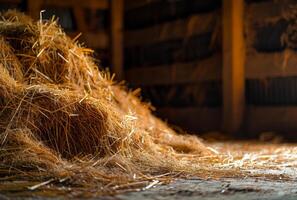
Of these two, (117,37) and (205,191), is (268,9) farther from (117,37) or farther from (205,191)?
(205,191)

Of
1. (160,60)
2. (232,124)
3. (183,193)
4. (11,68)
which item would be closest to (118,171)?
(183,193)

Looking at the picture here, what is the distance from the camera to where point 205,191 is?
12.1 ft

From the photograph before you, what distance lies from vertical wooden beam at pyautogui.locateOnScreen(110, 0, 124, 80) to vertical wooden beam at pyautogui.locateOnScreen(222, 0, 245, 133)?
1.92 metres

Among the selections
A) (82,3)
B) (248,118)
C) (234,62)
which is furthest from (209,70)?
(82,3)

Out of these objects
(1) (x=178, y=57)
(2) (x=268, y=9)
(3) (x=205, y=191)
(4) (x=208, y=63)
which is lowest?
(3) (x=205, y=191)

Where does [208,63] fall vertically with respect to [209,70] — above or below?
above

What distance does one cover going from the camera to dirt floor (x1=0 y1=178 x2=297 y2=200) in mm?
3447

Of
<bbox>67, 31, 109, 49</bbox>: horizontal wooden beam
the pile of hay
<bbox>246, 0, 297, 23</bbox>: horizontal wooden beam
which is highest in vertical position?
<bbox>246, 0, 297, 23</bbox>: horizontal wooden beam

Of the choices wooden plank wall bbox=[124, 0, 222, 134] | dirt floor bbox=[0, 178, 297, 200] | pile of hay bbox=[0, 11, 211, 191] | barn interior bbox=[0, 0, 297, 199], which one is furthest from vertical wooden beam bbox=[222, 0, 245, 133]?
dirt floor bbox=[0, 178, 297, 200]

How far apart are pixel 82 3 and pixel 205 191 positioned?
573 centimetres

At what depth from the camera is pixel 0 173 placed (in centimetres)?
397

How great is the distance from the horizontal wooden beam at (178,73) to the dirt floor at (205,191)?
4.35m

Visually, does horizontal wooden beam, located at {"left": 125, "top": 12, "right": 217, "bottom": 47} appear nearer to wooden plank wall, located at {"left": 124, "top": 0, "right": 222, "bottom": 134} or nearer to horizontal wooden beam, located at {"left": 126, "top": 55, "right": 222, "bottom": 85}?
wooden plank wall, located at {"left": 124, "top": 0, "right": 222, "bottom": 134}

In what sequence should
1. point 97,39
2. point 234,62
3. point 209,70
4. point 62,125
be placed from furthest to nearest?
point 97,39
point 209,70
point 234,62
point 62,125
